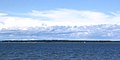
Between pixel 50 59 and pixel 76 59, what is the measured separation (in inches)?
239

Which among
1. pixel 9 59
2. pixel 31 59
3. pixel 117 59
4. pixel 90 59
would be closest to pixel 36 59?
pixel 31 59

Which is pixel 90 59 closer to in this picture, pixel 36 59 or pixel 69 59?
pixel 69 59

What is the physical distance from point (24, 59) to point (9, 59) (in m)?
3.23

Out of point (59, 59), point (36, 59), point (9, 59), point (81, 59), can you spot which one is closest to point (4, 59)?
point (9, 59)

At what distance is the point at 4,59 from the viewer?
76.7 metres

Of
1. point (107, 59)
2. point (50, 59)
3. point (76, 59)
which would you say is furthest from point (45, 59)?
point (107, 59)

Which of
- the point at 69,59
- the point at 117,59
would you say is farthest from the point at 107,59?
the point at 69,59

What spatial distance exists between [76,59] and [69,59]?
2042 mm

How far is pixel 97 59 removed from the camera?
8062 cm

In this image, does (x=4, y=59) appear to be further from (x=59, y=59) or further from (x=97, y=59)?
(x=97, y=59)

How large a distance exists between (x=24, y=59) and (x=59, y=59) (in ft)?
25.2

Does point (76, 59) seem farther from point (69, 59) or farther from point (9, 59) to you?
point (9, 59)

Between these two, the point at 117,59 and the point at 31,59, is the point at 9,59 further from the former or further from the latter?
the point at 117,59

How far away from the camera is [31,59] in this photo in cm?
7825
